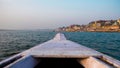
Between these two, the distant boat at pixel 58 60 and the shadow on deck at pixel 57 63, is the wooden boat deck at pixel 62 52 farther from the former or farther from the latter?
the shadow on deck at pixel 57 63

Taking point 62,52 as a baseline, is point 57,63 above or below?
below

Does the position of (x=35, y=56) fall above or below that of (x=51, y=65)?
above

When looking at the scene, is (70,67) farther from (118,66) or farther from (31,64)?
(118,66)

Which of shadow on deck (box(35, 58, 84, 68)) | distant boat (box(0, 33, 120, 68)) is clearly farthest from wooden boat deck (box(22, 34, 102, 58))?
shadow on deck (box(35, 58, 84, 68))

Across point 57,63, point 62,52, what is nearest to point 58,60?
point 57,63

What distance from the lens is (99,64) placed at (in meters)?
4.00

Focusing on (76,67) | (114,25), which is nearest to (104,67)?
(76,67)

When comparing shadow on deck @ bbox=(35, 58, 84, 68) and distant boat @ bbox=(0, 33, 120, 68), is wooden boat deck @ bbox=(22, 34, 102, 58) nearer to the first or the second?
distant boat @ bbox=(0, 33, 120, 68)

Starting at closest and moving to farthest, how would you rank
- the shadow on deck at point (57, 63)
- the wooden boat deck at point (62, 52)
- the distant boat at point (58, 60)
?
the distant boat at point (58, 60), the wooden boat deck at point (62, 52), the shadow on deck at point (57, 63)

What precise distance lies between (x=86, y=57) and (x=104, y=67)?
1536mm

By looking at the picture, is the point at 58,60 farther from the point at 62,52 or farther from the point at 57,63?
the point at 62,52

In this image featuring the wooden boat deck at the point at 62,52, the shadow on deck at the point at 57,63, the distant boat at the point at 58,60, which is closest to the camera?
the distant boat at the point at 58,60

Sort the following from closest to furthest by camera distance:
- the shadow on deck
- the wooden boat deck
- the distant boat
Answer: the distant boat < the wooden boat deck < the shadow on deck

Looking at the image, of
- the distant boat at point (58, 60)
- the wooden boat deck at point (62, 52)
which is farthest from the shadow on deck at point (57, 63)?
the wooden boat deck at point (62, 52)
